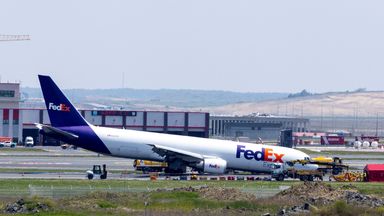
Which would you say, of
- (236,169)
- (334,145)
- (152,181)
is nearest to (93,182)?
(152,181)

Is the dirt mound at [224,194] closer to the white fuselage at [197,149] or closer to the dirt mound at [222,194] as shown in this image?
the dirt mound at [222,194]

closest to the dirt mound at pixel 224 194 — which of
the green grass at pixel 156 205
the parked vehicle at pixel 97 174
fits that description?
the green grass at pixel 156 205

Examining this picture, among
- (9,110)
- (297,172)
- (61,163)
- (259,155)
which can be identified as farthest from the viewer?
(9,110)

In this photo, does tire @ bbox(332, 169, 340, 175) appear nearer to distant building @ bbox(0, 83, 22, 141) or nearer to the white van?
the white van

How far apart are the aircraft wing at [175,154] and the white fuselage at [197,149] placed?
79cm

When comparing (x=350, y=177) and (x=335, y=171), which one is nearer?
(x=350, y=177)

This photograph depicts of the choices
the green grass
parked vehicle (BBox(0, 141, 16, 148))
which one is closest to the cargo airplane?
the green grass

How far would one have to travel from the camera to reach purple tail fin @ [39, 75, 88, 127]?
90.6 meters

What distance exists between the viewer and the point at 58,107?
9056 centimetres

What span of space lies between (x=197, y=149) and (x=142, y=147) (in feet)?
15.8

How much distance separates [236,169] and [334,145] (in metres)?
87.2

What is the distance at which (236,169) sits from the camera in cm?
9281

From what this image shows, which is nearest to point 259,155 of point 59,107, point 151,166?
point 151,166

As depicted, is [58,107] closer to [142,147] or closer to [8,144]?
[142,147]
